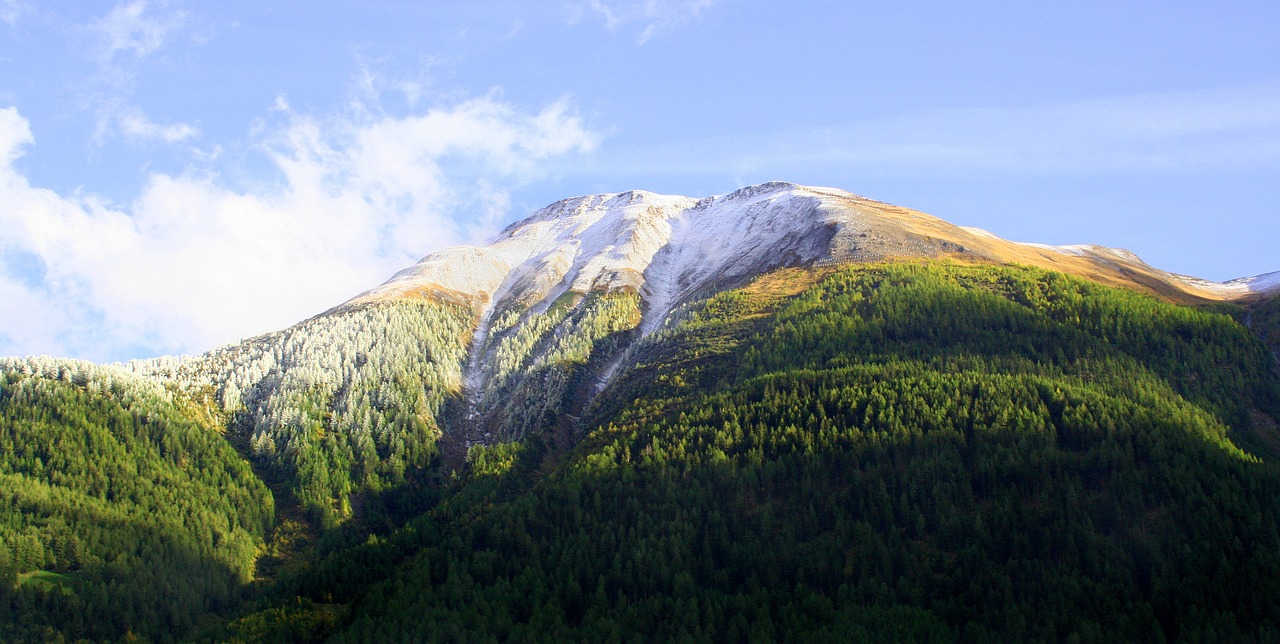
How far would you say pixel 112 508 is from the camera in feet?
500

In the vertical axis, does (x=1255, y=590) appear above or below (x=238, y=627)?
above

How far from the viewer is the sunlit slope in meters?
104

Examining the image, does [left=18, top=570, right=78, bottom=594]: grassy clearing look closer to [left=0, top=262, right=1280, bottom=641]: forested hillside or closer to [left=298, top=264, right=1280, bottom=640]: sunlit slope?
[left=0, top=262, right=1280, bottom=641]: forested hillside

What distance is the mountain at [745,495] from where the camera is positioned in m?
107

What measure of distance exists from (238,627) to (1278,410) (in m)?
166

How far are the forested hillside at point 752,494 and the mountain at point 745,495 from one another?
0.46m

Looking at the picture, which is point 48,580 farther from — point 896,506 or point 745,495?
point 896,506

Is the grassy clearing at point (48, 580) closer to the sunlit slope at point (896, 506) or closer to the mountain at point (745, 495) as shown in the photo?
the mountain at point (745, 495)

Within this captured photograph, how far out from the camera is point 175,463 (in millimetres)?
172125

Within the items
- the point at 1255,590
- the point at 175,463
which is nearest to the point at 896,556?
the point at 1255,590

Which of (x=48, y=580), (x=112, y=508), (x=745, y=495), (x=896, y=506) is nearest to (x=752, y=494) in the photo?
(x=745, y=495)

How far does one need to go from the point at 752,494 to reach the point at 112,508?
107470 millimetres

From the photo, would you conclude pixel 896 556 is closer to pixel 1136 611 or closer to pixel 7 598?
pixel 1136 611

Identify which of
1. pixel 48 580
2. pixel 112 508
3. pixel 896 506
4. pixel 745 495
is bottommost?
pixel 48 580
